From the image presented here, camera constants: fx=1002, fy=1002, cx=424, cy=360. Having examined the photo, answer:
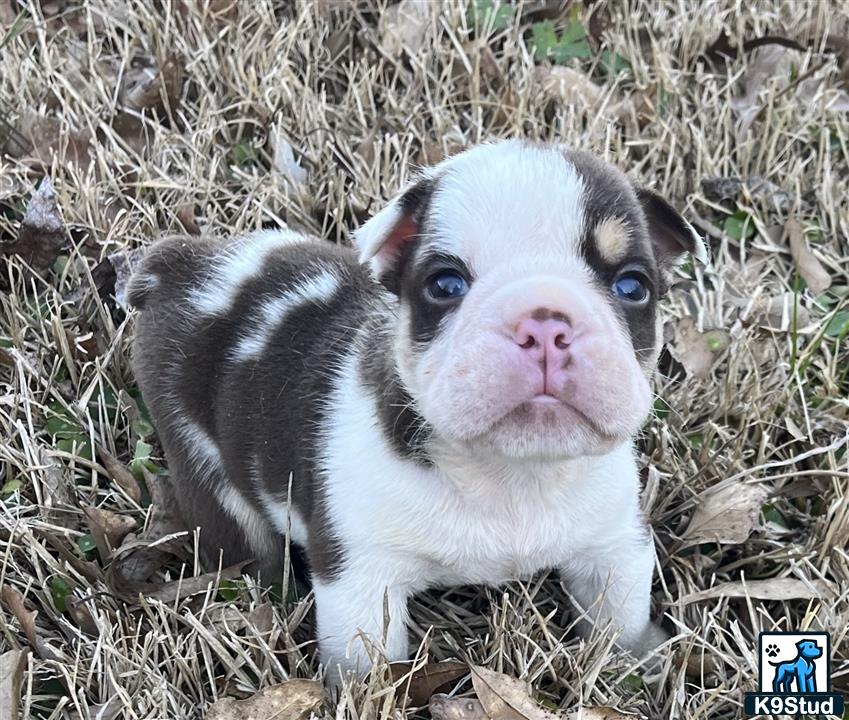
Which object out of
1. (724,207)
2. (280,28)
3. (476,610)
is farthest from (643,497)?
(280,28)

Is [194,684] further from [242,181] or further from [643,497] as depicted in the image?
[242,181]

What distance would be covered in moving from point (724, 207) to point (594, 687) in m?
2.82

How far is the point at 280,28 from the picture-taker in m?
5.67

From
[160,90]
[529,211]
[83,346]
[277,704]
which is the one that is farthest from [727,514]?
[160,90]

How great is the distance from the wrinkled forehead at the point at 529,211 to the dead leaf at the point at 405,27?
299cm

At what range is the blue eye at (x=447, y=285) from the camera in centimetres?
277

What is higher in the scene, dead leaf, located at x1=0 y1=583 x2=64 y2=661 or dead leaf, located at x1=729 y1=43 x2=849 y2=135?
dead leaf, located at x1=729 y1=43 x2=849 y2=135

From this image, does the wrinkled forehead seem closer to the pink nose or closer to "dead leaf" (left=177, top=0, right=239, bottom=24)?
the pink nose

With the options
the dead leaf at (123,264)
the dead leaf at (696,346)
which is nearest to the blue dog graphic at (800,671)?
the dead leaf at (696,346)

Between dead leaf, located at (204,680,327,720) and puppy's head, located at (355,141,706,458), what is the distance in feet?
3.11

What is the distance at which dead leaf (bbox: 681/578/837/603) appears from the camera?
3.43m

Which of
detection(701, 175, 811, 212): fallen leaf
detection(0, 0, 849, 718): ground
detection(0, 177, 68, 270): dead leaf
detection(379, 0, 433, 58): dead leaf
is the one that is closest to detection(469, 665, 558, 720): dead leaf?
detection(0, 0, 849, 718): ground

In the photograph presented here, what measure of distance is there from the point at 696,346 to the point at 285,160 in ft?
7.41

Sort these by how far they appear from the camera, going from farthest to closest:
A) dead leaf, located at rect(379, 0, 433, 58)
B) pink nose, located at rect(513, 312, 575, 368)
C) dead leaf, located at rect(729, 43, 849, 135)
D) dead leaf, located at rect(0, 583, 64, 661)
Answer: dead leaf, located at rect(379, 0, 433, 58) < dead leaf, located at rect(729, 43, 849, 135) < dead leaf, located at rect(0, 583, 64, 661) < pink nose, located at rect(513, 312, 575, 368)
